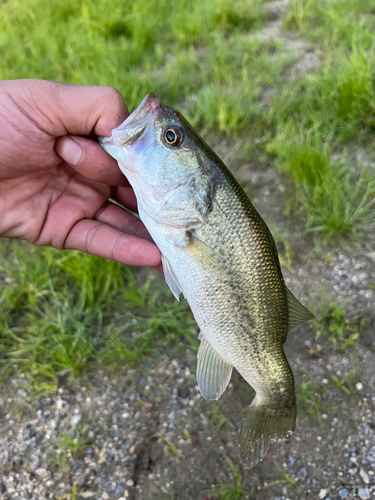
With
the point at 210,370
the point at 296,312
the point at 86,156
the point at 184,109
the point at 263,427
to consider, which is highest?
the point at 86,156

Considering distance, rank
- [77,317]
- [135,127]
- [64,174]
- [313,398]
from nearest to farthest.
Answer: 1. [135,127]
2. [313,398]
3. [64,174]
4. [77,317]

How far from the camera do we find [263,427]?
2004mm

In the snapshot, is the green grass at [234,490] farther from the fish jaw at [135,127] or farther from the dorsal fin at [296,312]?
the fish jaw at [135,127]

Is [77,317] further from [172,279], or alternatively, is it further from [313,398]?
[313,398]

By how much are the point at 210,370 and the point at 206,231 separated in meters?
0.82

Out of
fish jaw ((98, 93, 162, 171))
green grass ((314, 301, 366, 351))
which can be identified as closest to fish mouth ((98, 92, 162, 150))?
fish jaw ((98, 93, 162, 171))

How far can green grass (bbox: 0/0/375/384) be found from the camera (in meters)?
2.76

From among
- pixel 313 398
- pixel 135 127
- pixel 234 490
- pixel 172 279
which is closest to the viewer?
pixel 135 127

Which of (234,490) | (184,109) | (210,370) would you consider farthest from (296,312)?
(184,109)

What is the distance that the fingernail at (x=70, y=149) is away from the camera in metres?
2.04

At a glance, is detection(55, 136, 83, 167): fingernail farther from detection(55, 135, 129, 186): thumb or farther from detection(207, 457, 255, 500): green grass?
detection(207, 457, 255, 500): green grass

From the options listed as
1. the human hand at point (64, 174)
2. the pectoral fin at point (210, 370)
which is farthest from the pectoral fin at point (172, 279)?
the pectoral fin at point (210, 370)

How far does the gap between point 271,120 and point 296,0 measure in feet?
8.67

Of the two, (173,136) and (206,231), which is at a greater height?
(173,136)
